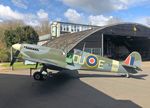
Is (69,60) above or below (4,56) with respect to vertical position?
below

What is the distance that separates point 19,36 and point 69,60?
2707 centimetres

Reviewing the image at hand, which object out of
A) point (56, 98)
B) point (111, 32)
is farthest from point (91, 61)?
point (111, 32)

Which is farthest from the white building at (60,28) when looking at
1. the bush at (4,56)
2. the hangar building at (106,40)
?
the bush at (4,56)

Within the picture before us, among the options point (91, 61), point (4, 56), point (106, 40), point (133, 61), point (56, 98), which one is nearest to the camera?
point (56, 98)

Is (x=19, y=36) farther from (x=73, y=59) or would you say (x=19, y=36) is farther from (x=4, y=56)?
(x=73, y=59)

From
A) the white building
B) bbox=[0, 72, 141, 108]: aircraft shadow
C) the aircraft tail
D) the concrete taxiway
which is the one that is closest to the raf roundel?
the aircraft tail

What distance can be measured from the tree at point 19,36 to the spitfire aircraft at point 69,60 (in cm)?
2605

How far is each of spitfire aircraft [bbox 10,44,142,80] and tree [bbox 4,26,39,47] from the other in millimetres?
26051

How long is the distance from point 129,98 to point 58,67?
5.68m

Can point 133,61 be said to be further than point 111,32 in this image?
No

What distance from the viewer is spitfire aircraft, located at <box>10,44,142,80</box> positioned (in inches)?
536

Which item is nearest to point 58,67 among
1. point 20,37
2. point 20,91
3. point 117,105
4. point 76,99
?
point 20,91

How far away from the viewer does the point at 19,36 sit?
39.6 m

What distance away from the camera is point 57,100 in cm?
855
